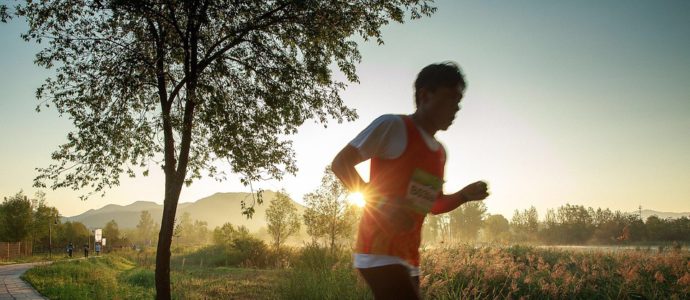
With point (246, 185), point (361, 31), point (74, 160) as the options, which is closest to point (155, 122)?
point (74, 160)

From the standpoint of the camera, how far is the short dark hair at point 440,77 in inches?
91.6

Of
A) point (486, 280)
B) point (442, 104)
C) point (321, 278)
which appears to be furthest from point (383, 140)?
point (321, 278)

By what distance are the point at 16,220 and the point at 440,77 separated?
254 ft

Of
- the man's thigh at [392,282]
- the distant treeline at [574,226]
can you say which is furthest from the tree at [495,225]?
A: the man's thigh at [392,282]

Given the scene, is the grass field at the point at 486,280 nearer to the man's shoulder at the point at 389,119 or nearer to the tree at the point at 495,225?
the man's shoulder at the point at 389,119

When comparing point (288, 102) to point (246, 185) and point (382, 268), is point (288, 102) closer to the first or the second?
point (246, 185)

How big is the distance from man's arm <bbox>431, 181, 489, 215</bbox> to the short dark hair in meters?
0.65

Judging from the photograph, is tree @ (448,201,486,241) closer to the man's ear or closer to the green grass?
the green grass

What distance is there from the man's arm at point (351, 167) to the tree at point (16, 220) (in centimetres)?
7650

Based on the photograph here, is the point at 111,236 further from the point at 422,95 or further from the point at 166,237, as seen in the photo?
the point at 422,95

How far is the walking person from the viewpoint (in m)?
1.95

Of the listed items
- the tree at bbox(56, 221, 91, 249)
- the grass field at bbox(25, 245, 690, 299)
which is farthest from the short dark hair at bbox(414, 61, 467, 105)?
the tree at bbox(56, 221, 91, 249)

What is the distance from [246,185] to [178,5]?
5042mm

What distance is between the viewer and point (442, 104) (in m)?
2.33
